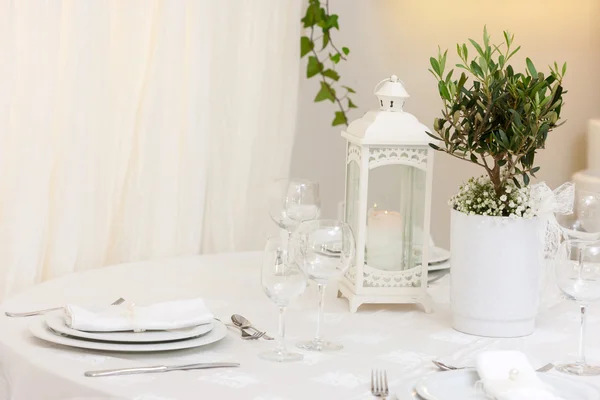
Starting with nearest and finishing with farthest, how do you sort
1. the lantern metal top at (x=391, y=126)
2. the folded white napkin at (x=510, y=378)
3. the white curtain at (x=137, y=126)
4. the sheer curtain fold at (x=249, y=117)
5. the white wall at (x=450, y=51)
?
the folded white napkin at (x=510, y=378) < the lantern metal top at (x=391, y=126) < the white curtain at (x=137, y=126) < the sheer curtain fold at (x=249, y=117) < the white wall at (x=450, y=51)

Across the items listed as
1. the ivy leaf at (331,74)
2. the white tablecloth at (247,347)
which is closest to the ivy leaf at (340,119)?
the ivy leaf at (331,74)

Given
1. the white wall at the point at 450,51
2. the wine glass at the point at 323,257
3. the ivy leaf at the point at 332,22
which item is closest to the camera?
the wine glass at the point at 323,257

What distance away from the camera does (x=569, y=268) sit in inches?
49.9

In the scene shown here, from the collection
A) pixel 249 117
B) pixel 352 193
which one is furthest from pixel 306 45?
pixel 352 193

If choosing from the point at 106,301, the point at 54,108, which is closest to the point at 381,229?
the point at 106,301

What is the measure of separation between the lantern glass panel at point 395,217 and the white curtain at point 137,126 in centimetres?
99

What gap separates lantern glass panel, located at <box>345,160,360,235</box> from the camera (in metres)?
1.60

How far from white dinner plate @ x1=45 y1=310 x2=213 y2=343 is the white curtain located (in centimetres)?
93

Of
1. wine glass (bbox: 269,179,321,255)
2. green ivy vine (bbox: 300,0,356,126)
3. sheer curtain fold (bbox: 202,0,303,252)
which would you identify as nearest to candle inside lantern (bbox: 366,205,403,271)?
wine glass (bbox: 269,179,321,255)

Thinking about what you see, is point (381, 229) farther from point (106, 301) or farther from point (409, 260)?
point (106, 301)

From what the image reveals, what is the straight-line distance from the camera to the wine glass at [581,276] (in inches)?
49.6

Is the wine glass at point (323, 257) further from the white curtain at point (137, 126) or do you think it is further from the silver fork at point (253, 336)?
the white curtain at point (137, 126)

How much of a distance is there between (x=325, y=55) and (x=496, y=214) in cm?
225

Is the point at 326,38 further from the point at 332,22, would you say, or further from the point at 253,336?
the point at 253,336
